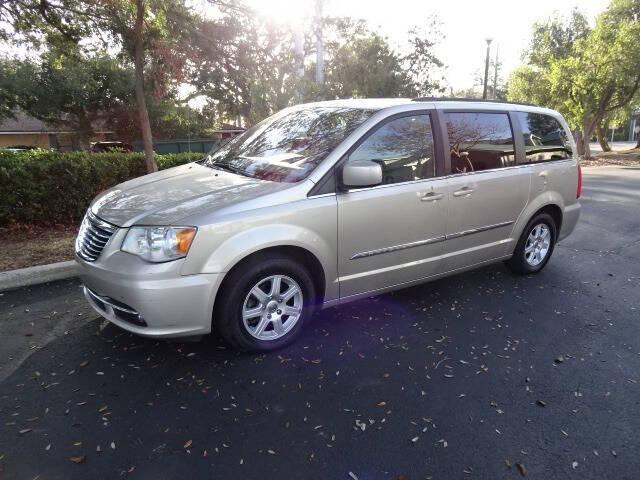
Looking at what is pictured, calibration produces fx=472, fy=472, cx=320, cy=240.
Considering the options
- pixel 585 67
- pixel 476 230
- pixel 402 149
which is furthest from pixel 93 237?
pixel 585 67

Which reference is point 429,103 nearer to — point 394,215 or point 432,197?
point 432,197

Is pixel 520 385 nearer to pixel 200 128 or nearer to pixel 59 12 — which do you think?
pixel 59 12

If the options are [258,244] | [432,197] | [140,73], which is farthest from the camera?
[140,73]

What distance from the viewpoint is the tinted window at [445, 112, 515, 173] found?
422 centimetres

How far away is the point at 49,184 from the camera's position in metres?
6.65

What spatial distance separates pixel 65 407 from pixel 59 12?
8.48 m

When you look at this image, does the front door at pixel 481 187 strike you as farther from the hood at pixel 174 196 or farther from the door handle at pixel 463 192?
the hood at pixel 174 196

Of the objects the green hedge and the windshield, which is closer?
the windshield

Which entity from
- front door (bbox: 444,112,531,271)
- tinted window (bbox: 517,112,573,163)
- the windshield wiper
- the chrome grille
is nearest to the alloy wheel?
the windshield wiper

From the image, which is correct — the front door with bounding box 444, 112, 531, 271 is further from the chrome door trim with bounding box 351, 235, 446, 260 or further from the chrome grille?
the chrome grille

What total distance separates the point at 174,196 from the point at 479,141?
9.19 ft

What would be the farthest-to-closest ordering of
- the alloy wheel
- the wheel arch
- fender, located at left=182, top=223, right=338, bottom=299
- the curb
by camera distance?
the curb
the alloy wheel
the wheel arch
fender, located at left=182, top=223, right=338, bottom=299

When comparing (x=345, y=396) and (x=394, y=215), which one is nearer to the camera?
(x=345, y=396)

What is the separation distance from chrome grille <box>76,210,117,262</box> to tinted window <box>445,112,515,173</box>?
2858 millimetres
